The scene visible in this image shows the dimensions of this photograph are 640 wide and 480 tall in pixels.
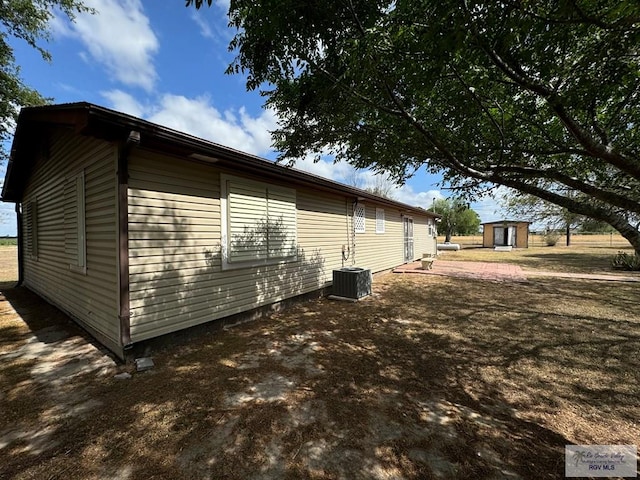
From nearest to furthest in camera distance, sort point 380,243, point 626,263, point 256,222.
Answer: point 256,222, point 380,243, point 626,263

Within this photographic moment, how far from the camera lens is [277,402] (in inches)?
108

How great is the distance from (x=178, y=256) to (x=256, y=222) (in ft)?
5.38

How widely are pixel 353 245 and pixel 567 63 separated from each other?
21.8 feet

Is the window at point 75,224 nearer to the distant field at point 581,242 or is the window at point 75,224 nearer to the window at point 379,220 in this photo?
the window at point 379,220

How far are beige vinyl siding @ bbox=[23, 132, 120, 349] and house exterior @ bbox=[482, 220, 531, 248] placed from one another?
102 ft

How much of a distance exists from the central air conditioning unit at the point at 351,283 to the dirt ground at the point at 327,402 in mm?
1948

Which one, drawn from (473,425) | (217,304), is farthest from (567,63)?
(217,304)

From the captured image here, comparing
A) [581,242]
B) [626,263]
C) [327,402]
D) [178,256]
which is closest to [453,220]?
[581,242]

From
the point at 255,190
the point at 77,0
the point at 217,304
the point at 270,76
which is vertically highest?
the point at 77,0

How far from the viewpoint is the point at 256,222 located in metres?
5.39

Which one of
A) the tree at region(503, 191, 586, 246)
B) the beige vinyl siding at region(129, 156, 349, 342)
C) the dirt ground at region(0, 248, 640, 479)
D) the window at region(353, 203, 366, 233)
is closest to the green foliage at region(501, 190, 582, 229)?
the tree at region(503, 191, 586, 246)

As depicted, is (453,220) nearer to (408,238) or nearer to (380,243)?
(408,238)

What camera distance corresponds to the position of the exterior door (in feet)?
45.0

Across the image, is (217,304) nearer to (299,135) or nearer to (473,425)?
(299,135)
